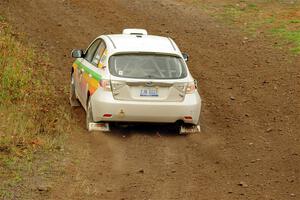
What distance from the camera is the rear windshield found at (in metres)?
12.6

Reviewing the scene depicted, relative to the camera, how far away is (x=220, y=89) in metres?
17.1

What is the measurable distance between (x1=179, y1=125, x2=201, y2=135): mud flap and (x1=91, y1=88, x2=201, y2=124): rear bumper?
0.34 m

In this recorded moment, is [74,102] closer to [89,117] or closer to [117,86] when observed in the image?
[89,117]

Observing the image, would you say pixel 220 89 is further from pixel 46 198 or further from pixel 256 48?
pixel 46 198

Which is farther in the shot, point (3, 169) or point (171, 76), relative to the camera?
point (171, 76)

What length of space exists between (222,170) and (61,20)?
15164 millimetres

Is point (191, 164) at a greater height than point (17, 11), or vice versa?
point (191, 164)

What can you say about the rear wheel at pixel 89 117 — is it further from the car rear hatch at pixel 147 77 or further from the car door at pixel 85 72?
the car rear hatch at pixel 147 77

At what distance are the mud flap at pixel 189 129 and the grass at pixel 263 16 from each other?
316 inches

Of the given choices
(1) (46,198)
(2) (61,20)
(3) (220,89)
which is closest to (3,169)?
(1) (46,198)

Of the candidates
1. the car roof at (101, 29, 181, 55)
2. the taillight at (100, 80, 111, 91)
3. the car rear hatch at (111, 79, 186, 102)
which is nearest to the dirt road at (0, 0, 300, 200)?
the car rear hatch at (111, 79, 186, 102)

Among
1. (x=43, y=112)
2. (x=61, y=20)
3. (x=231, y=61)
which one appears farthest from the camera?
(x=61, y=20)

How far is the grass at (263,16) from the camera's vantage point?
22.4 metres

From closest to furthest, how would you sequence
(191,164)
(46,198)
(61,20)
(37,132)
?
(46,198) → (191,164) → (37,132) → (61,20)
